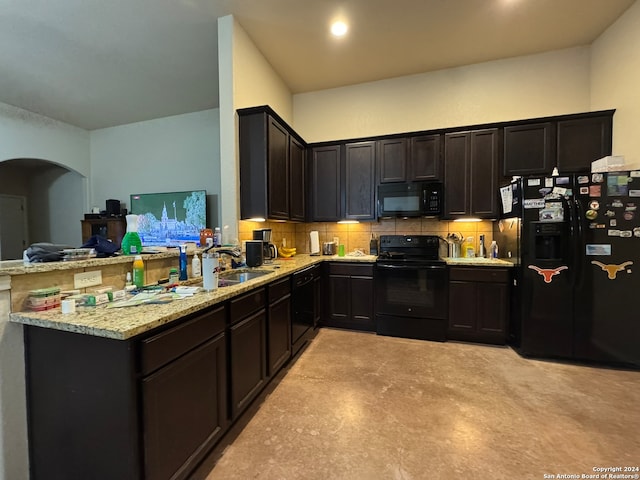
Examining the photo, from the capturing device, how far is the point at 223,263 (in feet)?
8.02

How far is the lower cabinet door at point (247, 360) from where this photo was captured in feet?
5.31

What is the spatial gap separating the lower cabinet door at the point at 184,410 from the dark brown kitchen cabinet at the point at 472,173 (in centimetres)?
303

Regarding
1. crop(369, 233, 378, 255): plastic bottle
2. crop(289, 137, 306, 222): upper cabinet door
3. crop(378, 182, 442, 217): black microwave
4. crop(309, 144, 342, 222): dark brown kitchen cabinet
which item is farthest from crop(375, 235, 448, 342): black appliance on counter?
crop(289, 137, 306, 222): upper cabinet door

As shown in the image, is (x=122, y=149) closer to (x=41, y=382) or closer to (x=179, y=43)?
(x=179, y=43)

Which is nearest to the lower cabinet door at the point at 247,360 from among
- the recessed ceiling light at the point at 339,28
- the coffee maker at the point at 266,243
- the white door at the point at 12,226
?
the coffee maker at the point at 266,243

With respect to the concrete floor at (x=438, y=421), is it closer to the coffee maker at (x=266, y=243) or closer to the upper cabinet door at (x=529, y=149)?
the coffee maker at (x=266, y=243)

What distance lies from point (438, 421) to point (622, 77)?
373 centimetres

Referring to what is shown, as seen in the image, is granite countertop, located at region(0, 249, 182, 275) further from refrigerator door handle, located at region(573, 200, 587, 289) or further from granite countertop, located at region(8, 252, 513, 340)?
refrigerator door handle, located at region(573, 200, 587, 289)

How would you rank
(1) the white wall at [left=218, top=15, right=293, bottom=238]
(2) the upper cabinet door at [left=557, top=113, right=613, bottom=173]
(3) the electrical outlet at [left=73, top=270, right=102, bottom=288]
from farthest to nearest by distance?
(2) the upper cabinet door at [left=557, top=113, right=613, bottom=173], (1) the white wall at [left=218, top=15, right=293, bottom=238], (3) the electrical outlet at [left=73, top=270, right=102, bottom=288]

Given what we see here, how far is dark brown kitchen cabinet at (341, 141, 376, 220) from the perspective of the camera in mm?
3564

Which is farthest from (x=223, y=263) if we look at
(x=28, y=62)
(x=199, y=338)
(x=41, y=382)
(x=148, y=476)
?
(x=28, y=62)

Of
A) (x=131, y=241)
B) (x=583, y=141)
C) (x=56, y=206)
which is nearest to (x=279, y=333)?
(x=131, y=241)

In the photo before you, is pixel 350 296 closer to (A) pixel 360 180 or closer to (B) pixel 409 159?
(A) pixel 360 180

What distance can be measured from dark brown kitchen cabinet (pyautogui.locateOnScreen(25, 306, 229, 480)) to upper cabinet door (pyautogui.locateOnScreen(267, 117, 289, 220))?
1719 millimetres
